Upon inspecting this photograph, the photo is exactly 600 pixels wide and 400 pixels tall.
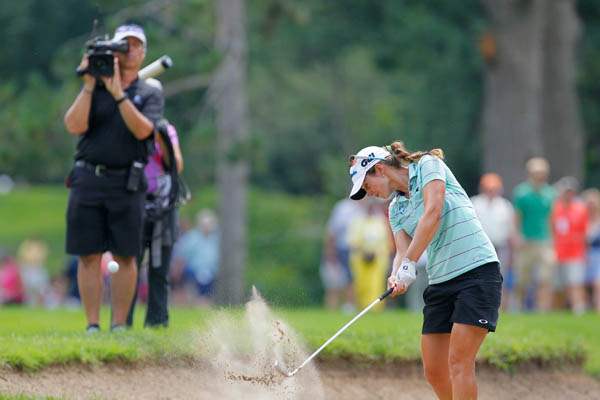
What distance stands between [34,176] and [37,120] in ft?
5.94

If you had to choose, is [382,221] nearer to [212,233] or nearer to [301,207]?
[212,233]

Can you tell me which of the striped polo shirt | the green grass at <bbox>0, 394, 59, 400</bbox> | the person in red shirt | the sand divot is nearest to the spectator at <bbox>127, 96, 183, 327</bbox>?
the sand divot

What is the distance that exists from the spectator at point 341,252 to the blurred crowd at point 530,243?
11 cm

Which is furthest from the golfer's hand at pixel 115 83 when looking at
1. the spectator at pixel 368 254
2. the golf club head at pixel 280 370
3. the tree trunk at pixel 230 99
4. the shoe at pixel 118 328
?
the tree trunk at pixel 230 99

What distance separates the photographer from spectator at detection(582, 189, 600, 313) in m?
19.6

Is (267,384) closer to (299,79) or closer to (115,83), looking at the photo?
(115,83)

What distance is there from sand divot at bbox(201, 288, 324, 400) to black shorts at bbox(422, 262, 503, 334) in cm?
99

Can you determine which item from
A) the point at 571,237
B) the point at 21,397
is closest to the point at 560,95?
the point at 571,237

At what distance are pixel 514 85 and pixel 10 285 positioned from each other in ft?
31.6

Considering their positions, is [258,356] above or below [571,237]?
above

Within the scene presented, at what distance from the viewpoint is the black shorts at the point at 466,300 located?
8.47 metres

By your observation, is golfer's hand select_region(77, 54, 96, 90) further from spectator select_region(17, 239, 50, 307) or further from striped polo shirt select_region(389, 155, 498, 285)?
spectator select_region(17, 239, 50, 307)

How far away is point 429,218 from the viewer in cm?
841

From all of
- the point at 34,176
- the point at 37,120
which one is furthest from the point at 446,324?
the point at 34,176
